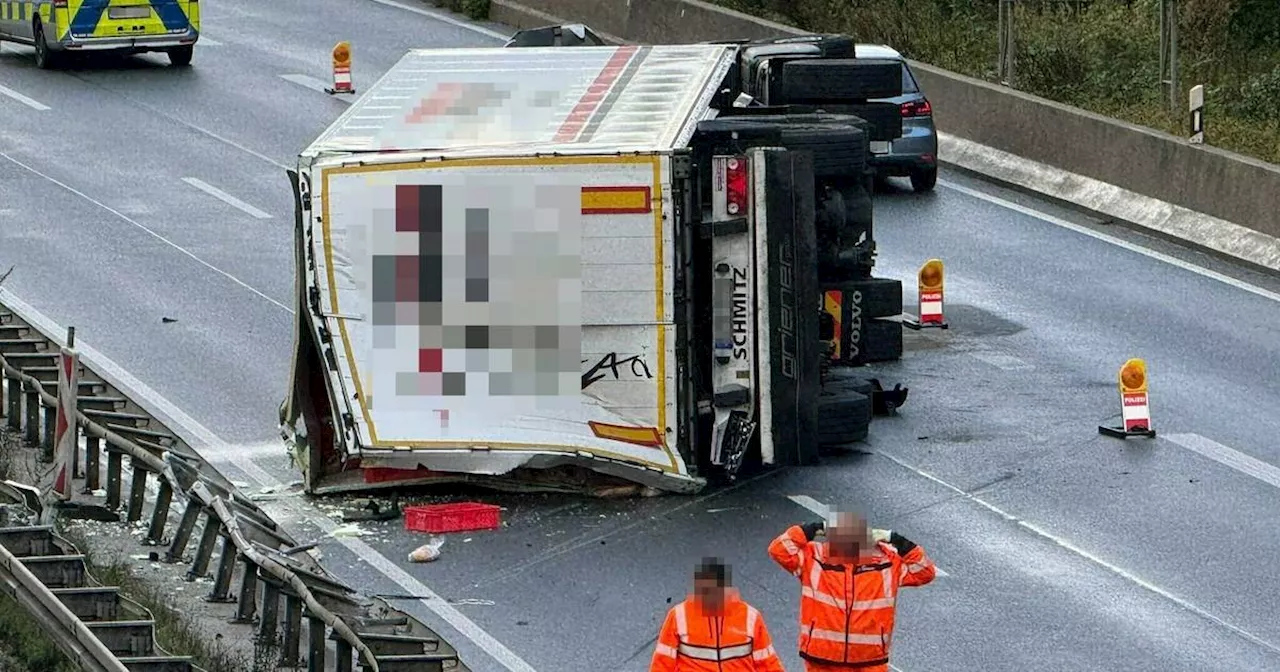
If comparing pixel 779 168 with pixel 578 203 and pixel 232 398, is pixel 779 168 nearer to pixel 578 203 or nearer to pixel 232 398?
pixel 578 203

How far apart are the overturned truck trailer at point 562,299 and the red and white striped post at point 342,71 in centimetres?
1426

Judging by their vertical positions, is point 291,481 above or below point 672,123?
below

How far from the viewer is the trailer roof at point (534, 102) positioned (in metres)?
14.5

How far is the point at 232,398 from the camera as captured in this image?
56.6 ft

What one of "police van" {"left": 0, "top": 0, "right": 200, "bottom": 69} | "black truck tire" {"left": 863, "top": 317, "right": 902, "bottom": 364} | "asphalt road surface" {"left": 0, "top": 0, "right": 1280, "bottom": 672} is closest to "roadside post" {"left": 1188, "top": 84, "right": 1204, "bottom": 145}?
"asphalt road surface" {"left": 0, "top": 0, "right": 1280, "bottom": 672}

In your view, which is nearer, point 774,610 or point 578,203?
point 774,610

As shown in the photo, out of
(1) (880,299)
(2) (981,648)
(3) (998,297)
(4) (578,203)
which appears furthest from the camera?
(3) (998,297)

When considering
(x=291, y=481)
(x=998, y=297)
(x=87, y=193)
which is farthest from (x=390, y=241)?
(x=87, y=193)

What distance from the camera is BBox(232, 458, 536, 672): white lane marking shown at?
40.1 ft

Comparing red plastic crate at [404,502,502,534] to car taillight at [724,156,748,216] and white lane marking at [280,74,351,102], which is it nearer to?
car taillight at [724,156,748,216]

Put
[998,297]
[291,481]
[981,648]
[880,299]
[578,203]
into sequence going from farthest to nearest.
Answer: [998,297], [880,299], [291,481], [578,203], [981,648]

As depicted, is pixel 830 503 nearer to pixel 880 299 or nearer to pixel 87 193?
pixel 880 299

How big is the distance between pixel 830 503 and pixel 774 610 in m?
1.99

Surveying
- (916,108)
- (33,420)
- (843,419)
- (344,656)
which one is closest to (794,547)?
(344,656)
